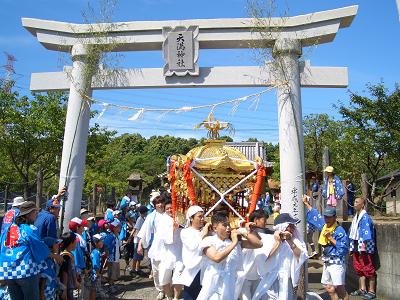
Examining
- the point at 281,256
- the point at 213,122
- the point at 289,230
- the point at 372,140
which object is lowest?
the point at 281,256

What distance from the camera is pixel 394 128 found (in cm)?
1486

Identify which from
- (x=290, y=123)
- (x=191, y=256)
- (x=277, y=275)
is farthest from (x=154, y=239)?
(x=290, y=123)

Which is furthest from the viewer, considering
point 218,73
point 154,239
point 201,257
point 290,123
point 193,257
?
point 218,73

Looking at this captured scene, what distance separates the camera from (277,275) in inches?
212

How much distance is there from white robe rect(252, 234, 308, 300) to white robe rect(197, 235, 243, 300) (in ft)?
1.63

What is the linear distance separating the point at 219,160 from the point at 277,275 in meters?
2.68

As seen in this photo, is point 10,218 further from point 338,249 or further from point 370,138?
point 370,138

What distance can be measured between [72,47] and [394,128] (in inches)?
447

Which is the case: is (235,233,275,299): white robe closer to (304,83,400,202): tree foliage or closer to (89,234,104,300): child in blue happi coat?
(89,234,104,300): child in blue happi coat

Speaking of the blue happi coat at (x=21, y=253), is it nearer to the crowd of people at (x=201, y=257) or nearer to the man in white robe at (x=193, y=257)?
the crowd of people at (x=201, y=257)

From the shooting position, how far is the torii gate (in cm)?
819

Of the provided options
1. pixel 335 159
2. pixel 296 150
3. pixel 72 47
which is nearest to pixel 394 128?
pixel 335 159

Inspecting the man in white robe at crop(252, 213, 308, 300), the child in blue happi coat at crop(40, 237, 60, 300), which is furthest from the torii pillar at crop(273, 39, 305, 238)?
the child in blue happi coat at crop(40, 237, 60, 300)

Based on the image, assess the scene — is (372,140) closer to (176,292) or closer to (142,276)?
(142,276)
